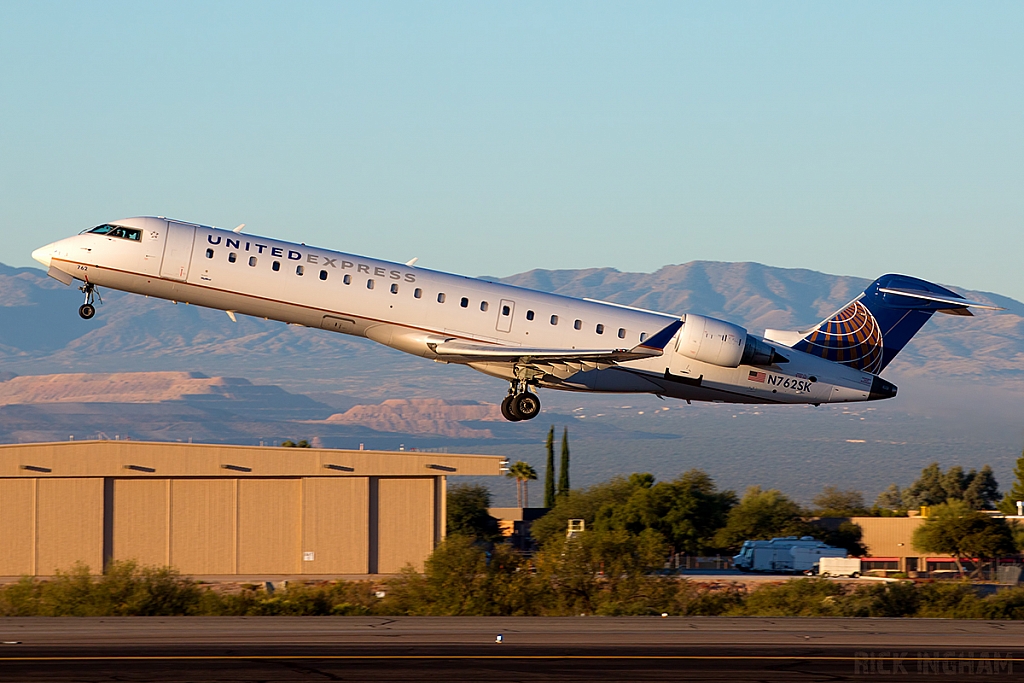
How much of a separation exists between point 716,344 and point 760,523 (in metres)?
57.6

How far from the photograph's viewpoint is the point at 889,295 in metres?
35.2

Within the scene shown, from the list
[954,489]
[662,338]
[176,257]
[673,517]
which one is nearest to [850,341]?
[662,338]

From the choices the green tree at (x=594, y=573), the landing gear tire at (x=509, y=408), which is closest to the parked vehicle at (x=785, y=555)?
the green tree at (x=594, y=573)

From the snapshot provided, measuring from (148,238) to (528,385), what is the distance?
936 cm

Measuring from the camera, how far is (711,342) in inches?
1254

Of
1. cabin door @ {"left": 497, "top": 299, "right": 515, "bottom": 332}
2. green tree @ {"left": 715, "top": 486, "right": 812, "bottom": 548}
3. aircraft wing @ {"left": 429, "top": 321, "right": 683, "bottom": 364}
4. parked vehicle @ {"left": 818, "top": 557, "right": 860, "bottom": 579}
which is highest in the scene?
cabin door @ {"left": 497, "top": 299, "right": 515, "bottom": 332}

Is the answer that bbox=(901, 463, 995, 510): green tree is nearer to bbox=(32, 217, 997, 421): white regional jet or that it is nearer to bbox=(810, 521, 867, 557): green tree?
bbox=(810, 521, 867, 557): green tree

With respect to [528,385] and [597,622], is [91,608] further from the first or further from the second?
[597,622]

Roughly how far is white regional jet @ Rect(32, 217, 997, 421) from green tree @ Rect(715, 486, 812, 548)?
53.9 metres

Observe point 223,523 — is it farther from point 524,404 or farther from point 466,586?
point 524,404

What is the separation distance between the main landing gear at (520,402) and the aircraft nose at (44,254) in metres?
11.0

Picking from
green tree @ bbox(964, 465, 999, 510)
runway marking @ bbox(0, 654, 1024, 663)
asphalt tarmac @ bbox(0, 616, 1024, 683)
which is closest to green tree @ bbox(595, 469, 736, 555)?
asphalt tarmac @ bbox(0, 616, 1024, 683)

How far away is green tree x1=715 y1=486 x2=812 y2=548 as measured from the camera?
85688mm

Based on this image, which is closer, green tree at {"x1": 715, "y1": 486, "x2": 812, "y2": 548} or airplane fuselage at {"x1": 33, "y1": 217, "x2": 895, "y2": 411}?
airplane fuselage at {"x1": 33, "y1": 217, "x2": 895, "y2": 411}
